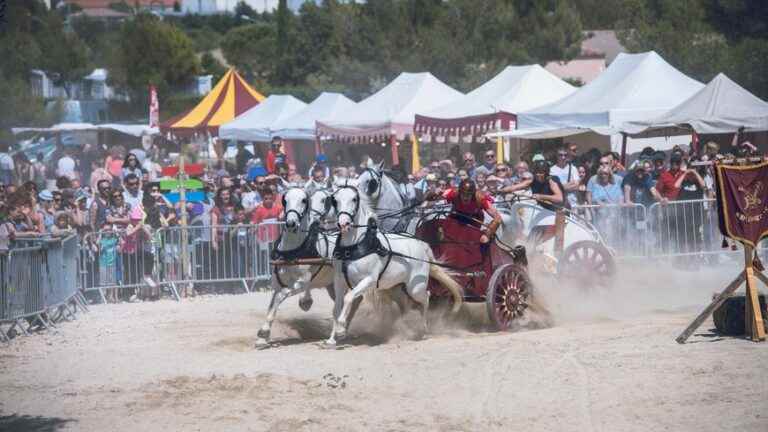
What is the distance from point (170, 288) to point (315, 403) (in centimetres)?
893

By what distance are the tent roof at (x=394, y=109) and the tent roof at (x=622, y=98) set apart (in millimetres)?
4469

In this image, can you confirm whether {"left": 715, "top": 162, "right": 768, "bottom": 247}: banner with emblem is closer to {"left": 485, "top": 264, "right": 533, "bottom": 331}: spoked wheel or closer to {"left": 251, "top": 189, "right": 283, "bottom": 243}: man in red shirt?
{"left": 485, "top": 264, "right": 533, "bottom": 331}: spoked wheel

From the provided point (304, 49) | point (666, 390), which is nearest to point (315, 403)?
point (666, 390)

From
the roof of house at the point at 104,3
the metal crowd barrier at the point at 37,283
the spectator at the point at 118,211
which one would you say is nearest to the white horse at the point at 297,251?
the metal crowd barrier at the point at 37,283

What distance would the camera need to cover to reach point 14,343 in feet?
46.1

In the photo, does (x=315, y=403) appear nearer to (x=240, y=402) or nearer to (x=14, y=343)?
(x=240, y=402)

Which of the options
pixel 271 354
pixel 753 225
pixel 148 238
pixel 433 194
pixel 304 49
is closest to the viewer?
pixel 753 225

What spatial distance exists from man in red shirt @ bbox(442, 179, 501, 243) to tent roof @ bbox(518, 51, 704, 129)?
33.5ft

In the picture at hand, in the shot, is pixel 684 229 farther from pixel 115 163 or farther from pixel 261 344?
pixel 115 163

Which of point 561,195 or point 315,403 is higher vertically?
point 561,195

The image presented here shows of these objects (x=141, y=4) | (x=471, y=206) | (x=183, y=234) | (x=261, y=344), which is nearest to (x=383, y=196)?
(x=471, y=206)

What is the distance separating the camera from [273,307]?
1333 cm

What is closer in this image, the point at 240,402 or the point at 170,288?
the point at 240,402

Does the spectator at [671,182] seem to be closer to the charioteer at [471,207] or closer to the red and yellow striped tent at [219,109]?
the charioteer at [471,207]
